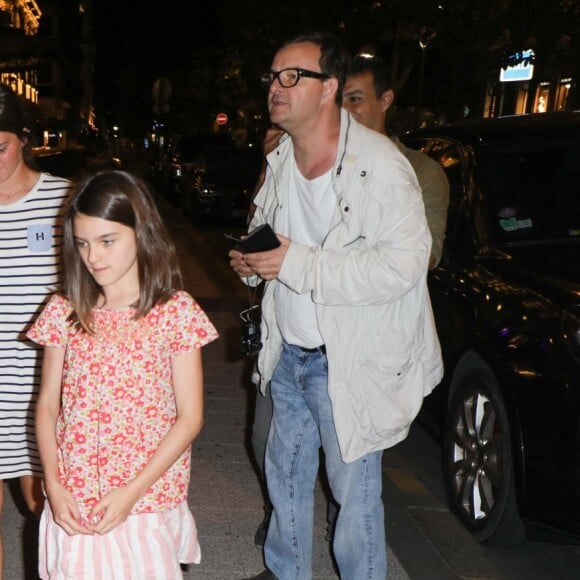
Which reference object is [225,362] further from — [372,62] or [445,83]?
[445,83]

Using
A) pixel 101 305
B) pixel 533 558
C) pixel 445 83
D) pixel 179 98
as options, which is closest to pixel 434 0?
pixel 533 558

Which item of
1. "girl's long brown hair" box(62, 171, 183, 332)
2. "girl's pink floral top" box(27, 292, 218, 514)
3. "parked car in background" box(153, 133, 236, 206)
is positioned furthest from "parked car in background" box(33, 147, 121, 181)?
"girl's pink floral top" box(27, 292, 218, 514)

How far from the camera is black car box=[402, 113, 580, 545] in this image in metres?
3.16

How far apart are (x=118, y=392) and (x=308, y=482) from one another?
1.08 meters

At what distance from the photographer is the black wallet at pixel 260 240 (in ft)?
8.28

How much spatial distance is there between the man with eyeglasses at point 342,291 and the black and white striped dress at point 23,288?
65 cm

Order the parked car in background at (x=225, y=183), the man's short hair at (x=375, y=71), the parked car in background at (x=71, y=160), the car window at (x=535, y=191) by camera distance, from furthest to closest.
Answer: the parked car in background at (x=71, y=160) → the parked car in background at (x=225, y=183) → the car window at (x=535, y=191) → the man's short hair at (x=375, y=71)

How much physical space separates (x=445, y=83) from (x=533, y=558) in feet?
84.0

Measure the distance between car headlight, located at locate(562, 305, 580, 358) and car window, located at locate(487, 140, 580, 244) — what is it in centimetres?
89

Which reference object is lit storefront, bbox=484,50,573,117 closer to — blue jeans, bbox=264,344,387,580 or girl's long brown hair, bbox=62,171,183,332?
blue jeans, bbox=264,344,387,580

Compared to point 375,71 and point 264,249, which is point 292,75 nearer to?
point 264,249

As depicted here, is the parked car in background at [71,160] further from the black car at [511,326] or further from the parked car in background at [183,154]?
the black car at [511,326]

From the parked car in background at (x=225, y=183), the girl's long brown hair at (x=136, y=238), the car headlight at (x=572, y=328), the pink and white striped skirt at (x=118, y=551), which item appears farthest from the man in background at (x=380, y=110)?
the parked car in background at (x=225, y=183)

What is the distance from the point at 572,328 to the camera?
313cm
